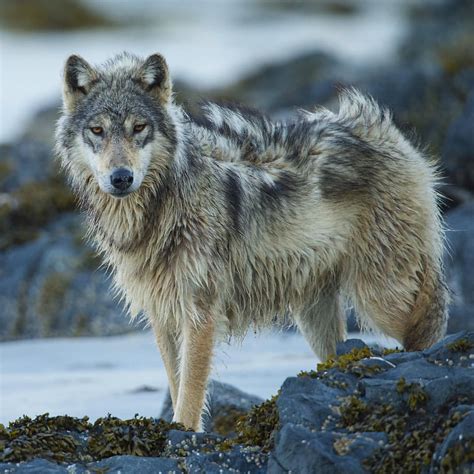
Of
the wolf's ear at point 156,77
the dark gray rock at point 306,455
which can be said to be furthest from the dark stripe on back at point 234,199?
the dark gray rock at point 306,455

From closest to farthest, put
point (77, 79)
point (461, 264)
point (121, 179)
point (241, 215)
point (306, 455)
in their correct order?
point (306, 455)
point (121, 179)
point (77, 79)
point (241, 215)
point (461, 264)

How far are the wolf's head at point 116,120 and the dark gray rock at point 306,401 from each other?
194 cm

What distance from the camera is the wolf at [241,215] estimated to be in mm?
6656

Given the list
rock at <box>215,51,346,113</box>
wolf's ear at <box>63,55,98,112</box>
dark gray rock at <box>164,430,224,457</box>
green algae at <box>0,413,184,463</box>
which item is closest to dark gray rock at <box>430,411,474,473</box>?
dark gray rock at <box>164,430,224,457</box>

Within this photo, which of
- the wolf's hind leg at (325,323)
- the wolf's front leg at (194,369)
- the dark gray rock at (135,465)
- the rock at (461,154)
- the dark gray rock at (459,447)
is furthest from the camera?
the rock at (461,154)

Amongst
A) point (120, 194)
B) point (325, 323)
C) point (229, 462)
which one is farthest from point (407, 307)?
point (229, 462)

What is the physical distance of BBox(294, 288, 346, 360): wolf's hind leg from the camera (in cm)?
771

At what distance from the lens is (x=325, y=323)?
7750mm

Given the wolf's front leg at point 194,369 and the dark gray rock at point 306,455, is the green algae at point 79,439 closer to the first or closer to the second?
the dark gray rock at point 306,455

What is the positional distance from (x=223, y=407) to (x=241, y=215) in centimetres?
132

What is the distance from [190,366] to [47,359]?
12.0 ft

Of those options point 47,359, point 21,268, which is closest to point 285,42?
point 21,268

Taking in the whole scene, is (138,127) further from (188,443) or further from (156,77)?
(188,443)

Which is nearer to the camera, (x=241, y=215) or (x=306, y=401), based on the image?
(x=306, y=401)
